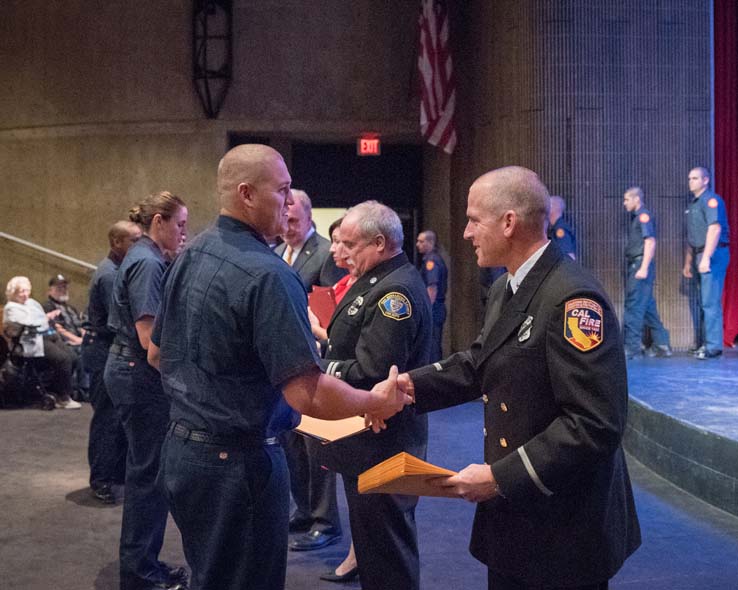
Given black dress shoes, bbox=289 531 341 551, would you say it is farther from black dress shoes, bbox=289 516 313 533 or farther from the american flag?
the american flag

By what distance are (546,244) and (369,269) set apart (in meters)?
1.22

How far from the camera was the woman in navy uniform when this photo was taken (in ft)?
13.3

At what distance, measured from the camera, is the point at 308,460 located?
498 cm

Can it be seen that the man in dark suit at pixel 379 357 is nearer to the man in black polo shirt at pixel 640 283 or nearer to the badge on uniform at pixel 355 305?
the badge on uniform at pixel 355 305

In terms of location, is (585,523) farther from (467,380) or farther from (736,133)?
(736,133)

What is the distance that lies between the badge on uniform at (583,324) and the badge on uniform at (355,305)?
1.34 metres

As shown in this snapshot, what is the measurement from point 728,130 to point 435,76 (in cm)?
345

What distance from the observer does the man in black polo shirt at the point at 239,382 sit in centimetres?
246

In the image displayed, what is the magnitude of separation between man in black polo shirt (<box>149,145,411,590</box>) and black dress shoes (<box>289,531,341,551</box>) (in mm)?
2074

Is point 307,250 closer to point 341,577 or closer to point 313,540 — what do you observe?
point 313,540

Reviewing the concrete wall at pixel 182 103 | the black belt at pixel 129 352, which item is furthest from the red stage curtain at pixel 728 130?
the black belt at pixel 129 352

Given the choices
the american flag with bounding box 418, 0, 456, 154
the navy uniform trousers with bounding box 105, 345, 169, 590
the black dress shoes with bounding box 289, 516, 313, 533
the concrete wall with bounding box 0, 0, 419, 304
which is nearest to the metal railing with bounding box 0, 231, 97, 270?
the concrete wall with bounding box 0, 0, 419, 304

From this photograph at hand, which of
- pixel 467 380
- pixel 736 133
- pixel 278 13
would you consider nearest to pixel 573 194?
pixel 736 133

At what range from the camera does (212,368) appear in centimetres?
251
